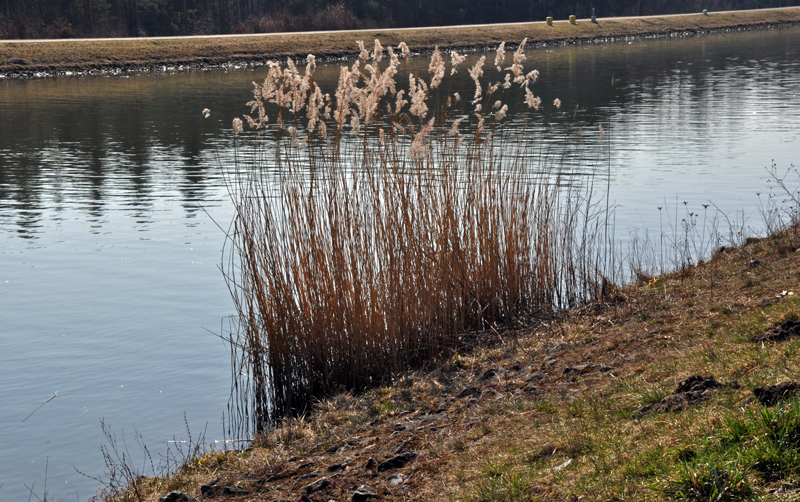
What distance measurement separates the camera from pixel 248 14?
82.4m

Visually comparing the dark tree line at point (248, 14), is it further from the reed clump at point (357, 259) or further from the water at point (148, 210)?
the reed clump at point (357, 259)

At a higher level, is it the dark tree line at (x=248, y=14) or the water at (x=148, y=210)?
the dark tree line at (x=248, y=14)

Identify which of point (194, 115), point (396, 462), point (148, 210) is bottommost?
point (396, 462)

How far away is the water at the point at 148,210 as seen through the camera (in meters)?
8.09

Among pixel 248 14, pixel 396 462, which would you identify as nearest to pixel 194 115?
pixel 396 462

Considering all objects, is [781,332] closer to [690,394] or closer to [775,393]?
[690,394]

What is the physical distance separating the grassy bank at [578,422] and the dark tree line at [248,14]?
6181 cm

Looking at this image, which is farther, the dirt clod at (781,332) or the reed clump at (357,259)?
the reed clump at (357,259)

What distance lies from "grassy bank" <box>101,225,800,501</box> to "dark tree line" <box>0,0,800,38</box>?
6181 cm

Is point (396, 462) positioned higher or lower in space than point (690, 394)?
lower

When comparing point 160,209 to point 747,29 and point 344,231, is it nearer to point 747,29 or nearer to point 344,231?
point 344,231

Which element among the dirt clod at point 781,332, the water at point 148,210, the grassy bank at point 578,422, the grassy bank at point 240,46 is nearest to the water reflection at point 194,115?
the water at point 148,210

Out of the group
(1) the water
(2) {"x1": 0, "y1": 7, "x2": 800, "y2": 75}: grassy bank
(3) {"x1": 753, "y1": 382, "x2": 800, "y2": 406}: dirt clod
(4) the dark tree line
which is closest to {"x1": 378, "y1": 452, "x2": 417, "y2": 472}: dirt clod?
(3) {"x1": 753, "y1": 382, "x2": 800, "y2": 406}: dirt clod

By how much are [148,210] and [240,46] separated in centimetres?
4264
